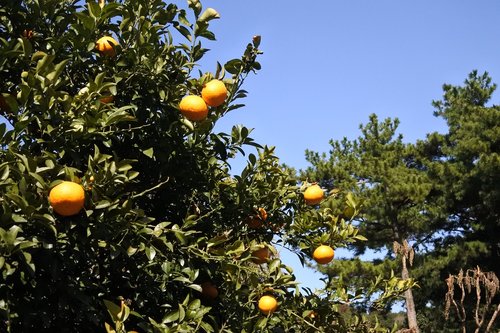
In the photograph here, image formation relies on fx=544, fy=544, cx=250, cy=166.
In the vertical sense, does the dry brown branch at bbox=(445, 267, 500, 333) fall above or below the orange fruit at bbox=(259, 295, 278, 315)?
above

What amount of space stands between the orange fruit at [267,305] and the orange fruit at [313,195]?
62cm

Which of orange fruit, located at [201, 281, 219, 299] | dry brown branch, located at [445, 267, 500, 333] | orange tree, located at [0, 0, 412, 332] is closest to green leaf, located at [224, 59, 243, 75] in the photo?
orange tree, located at [0, 0, 412, 332]

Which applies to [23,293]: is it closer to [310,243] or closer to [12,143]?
[12,143]

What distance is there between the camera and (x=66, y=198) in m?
1.68

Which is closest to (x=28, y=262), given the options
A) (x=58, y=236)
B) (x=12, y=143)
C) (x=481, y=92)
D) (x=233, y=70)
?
(x=58, y=236)

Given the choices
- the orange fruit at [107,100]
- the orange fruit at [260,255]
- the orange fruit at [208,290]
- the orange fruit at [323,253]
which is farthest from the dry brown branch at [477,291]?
the orange fruit at [107,100]

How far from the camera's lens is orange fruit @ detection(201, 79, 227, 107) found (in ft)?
7.75

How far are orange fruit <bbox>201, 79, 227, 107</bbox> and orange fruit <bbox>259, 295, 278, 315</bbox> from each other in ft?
3.03

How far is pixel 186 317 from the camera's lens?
208cm

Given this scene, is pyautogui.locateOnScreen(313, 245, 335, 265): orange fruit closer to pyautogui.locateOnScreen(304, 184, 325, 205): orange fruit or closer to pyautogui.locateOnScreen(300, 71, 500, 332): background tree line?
pyautogui.locateOnScreen(304, 184, 325, 205): orange fruit

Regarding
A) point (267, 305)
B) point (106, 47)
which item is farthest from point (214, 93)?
point (267, 305)

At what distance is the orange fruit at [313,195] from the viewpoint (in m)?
2.91

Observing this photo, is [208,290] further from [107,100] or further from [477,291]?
[477,291]

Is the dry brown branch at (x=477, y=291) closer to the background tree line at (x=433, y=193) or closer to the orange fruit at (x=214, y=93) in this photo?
the orange fruit at (x=214, y=93)
